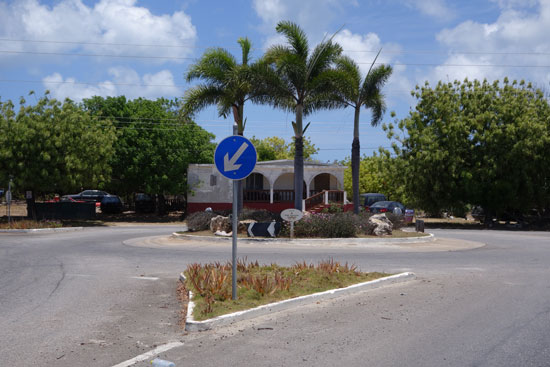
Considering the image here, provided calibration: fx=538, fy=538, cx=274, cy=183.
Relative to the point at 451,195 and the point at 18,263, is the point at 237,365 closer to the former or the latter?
the point at 18,263

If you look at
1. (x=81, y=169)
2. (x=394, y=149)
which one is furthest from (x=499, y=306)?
(x=394, y=149)

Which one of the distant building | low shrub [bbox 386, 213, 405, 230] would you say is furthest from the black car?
low shrub [bbox 386, 213, 405, 230]

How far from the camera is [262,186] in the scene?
42.1m

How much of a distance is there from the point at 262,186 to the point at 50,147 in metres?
16.5

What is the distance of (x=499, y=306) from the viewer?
8.50 m

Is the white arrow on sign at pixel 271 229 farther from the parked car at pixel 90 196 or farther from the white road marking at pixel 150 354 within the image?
the parked car at pixel 90 196

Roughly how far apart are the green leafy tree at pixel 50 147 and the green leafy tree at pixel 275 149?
38.6m

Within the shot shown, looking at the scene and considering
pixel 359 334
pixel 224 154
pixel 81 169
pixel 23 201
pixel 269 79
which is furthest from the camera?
pixel 23 201

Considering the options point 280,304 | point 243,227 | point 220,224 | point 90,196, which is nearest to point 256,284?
point 280,304

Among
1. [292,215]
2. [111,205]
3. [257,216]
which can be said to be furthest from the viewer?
[111,205]

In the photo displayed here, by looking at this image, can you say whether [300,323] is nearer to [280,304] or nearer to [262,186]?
[280,304]

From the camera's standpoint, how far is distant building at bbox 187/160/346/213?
38250 millimetres

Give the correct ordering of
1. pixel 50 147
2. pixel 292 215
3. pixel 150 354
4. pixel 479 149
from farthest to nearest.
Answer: pixel 479 149
pixel 50 147
pixel 292 215
pixel 150 354

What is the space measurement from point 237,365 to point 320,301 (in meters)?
3.56
